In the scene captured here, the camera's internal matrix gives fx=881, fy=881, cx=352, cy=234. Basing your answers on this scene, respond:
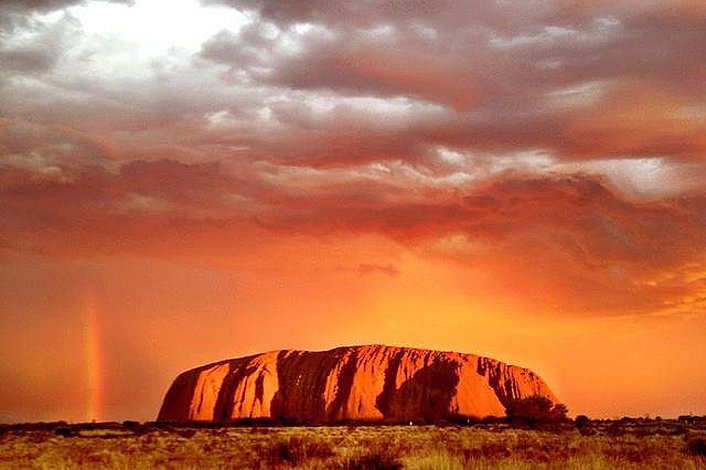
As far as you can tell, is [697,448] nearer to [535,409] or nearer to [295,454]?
[295,454]

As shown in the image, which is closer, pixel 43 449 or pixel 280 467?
pixel 280 467

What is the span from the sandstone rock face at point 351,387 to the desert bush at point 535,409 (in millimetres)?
1653

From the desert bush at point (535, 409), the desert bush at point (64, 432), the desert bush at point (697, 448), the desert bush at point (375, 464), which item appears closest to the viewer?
the desert bush at point (375, 464)

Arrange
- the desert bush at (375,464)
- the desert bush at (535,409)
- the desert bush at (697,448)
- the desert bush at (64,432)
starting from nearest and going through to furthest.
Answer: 1. the desert bush at (375,464)
2. the desert bush at (697,448)
3. the desert bush at (64,432)
4. the desert bush at (535,409)

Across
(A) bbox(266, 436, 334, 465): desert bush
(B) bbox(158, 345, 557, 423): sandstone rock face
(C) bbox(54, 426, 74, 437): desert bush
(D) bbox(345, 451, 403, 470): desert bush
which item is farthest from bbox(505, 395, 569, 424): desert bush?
(D) bbox(345, 451, 403, 470): desert bush

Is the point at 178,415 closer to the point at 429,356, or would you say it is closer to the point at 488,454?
the point at 429,356

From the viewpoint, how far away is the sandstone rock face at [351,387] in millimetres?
127500

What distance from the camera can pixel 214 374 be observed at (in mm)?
138000

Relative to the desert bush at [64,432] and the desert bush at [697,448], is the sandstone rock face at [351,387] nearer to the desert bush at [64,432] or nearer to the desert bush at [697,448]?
the desert bush at [64,432]

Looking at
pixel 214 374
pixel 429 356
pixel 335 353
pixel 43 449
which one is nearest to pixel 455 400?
pixel 429 356

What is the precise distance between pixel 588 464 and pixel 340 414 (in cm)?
10713

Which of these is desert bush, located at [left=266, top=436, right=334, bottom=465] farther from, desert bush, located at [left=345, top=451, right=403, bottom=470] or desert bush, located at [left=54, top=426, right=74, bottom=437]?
desert bush, located at [left=54, top=426, right=74, bottom=437]

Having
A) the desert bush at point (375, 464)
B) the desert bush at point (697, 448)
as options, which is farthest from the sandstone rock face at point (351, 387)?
the desert bush at point (375, 464)

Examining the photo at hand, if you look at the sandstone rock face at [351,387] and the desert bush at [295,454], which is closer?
the desert bush at [295,454]
